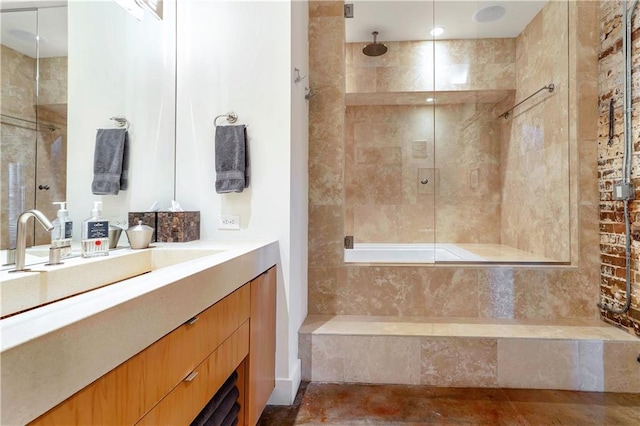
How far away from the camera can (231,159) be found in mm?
1779

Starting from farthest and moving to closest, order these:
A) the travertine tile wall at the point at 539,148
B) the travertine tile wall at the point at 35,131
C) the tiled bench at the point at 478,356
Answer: the travertine tile wall at the point at 539,148
the tiled bench at the point at 478,356
the travertine tile wall at the point at 35,131

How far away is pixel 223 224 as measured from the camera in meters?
1.84

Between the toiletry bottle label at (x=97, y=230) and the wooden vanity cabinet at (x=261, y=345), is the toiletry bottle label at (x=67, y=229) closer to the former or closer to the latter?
the toiletry bottle label at (x=97, y=230)

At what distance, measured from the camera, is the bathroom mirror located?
3.33 ft

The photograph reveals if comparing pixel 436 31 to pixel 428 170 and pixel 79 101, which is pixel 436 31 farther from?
pixel 79 101

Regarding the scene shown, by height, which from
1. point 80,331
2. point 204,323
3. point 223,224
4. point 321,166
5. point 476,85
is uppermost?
point 476,85

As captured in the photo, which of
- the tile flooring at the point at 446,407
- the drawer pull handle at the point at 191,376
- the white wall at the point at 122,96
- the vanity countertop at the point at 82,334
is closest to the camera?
the vanity countertop at the point at 82,334

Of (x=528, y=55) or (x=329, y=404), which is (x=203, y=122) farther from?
(x=528, y=55)

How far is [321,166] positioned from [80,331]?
199 centimetres

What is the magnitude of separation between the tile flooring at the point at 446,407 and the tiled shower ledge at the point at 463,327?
306 mm

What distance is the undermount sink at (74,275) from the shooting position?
0.84m

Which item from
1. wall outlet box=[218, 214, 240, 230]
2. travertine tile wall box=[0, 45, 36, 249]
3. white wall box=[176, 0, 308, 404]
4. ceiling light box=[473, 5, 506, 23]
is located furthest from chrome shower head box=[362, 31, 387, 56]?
travertine tile wall box=[0, 45, 36, 249]

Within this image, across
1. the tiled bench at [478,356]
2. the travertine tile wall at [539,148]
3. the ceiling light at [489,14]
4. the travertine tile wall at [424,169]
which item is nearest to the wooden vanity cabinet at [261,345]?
the tiled bench at [478,356]

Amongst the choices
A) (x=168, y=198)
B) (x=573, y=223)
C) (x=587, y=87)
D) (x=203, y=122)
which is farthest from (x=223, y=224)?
(x=587, y=87)
